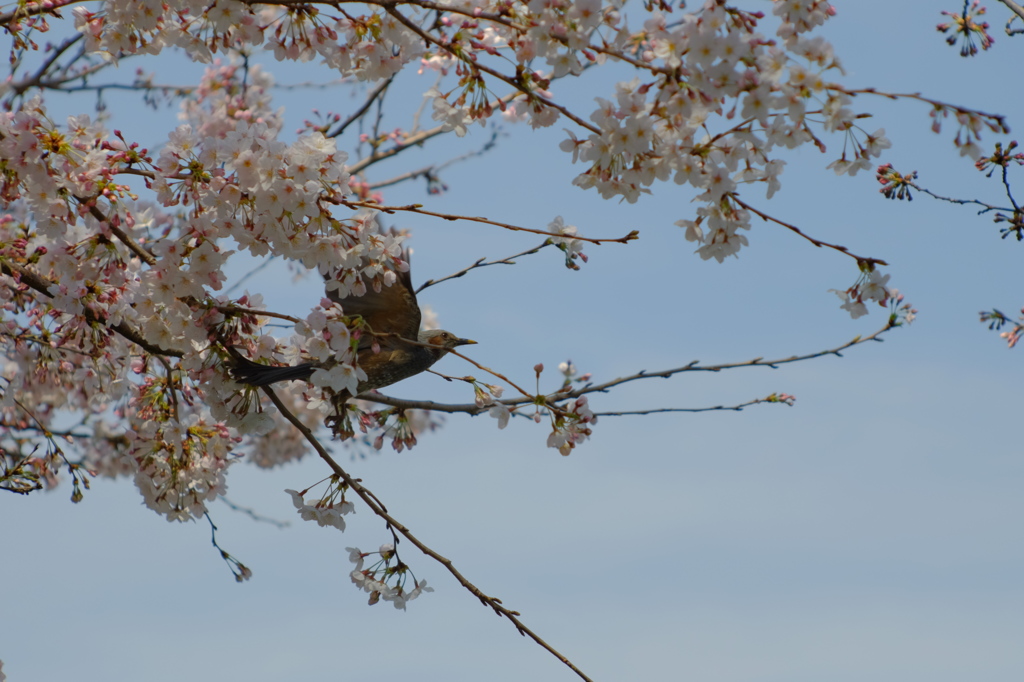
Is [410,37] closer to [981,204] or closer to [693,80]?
[693,80]

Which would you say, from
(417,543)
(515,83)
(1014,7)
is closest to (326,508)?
(417,543)

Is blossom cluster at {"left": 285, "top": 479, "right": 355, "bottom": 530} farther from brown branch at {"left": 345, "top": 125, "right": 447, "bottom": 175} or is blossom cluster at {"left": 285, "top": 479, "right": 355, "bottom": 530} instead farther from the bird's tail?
brown branch at {"left": 345, "top": 125, "right": 447, "bottom": 175}

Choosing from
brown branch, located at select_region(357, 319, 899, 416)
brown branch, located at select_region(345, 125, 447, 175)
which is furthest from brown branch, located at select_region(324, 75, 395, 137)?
brown branch, located at select_region(357, 319, 899, 416)

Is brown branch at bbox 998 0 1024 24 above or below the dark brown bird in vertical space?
above

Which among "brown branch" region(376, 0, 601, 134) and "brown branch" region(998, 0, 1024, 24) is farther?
"brown branch" region(998, 0, 1024, 24)

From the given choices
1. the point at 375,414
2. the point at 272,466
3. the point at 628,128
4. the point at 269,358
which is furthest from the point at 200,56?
the point at 272,466

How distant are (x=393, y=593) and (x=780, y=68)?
7.59ft

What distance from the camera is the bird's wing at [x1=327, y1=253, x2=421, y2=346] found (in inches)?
151

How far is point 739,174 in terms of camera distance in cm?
281

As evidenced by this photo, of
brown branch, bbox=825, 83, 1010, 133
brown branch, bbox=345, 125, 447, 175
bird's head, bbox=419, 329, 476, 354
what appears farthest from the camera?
brown branch, bbox=345, 125, 447, 175

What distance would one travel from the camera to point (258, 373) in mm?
3449

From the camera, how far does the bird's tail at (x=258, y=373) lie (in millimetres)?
3443

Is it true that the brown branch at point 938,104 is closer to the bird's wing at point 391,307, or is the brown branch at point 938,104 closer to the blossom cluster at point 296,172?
the blossom cluster at point 296,172

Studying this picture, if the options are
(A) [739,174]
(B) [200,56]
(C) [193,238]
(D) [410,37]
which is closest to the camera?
(A) [739,174]
